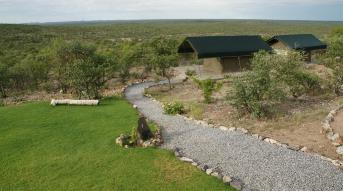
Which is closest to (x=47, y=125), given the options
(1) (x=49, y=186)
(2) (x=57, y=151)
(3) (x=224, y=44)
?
(2) (x=57, y=151)

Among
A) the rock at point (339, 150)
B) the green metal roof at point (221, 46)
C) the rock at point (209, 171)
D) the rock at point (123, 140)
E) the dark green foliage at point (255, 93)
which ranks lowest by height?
the rock at point (339, 150)

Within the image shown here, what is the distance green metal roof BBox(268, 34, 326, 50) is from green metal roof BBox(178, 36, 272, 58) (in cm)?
348

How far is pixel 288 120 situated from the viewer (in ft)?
55.5

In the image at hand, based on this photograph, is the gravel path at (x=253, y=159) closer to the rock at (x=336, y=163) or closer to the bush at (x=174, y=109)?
the rock at (x=336, y=163)

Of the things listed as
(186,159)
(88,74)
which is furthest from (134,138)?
(88,74)

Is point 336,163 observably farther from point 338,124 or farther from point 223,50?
point 223,50

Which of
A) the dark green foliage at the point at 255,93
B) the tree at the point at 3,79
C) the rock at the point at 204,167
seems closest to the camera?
the rock at the point at 204,167

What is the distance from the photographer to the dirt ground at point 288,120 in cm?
1412

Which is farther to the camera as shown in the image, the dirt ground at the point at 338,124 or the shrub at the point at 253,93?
the shrub at the point at 253,93

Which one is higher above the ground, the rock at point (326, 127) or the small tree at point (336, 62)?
the small tree at point (336, 62)

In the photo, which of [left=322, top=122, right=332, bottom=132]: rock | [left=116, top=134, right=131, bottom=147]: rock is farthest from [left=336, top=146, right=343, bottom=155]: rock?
[left=116, top=134, right=131, bottom=147]: rock

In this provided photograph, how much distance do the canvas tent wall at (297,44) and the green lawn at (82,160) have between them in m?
25.8

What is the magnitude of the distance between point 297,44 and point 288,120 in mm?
24428

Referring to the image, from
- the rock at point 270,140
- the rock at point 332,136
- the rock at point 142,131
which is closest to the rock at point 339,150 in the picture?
the rock at point 332,136
